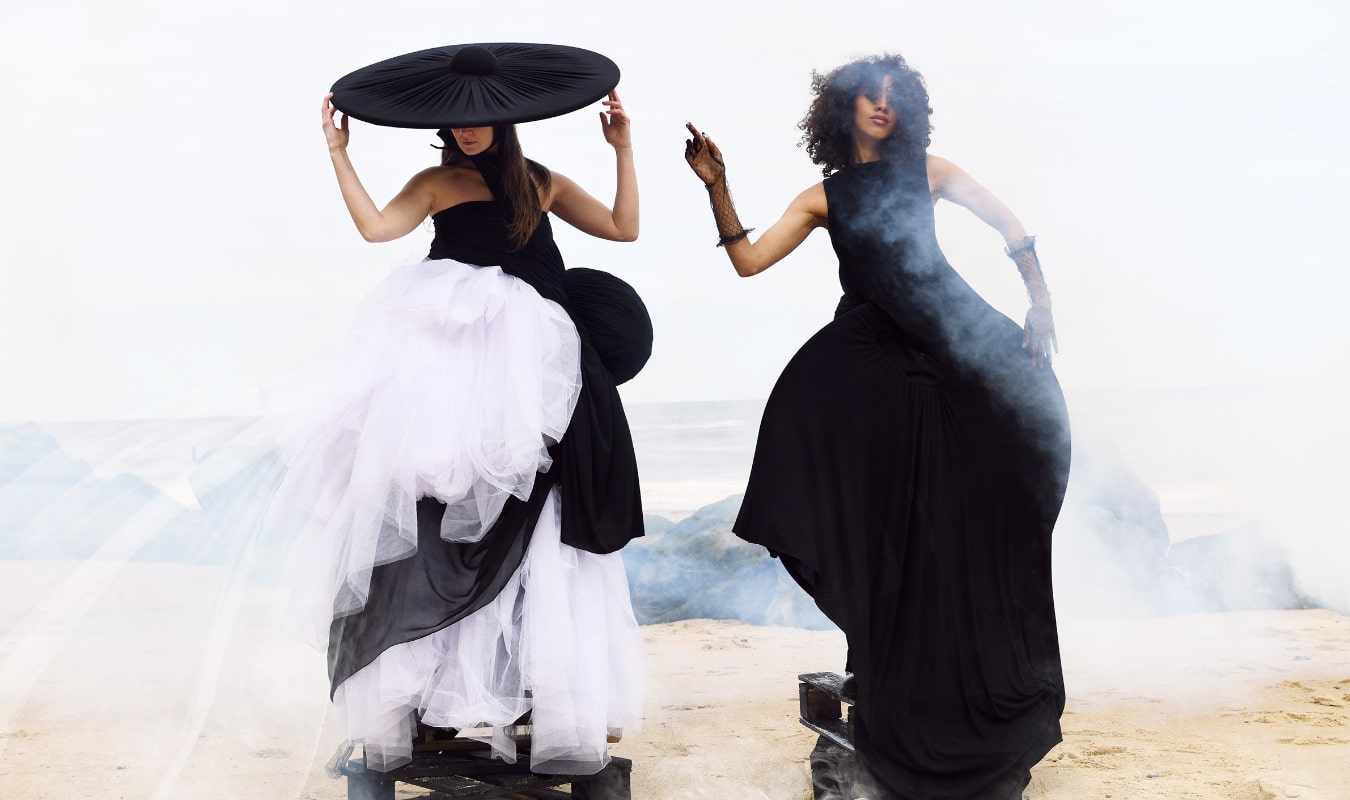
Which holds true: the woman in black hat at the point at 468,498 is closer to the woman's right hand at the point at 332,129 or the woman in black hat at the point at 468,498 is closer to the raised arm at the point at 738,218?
the woman's right hand at the point at 332,129

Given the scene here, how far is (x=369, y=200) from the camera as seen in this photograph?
261 cm

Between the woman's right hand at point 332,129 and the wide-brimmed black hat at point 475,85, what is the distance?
17mm

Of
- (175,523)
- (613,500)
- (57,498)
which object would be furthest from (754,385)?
(613,500)

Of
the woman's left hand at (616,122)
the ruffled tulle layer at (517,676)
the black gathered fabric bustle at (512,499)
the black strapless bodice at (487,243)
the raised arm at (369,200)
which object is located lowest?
the ruffled tulle layer at (517,676)

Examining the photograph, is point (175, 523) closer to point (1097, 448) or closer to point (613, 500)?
point (613, 500)

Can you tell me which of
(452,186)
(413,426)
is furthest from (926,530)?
(452,186)

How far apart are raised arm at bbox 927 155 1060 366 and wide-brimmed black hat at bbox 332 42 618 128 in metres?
0.79

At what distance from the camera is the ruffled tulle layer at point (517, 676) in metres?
2.53

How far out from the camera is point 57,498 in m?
5.11

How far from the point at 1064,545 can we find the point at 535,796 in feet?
10.5

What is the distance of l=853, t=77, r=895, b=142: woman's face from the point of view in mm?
2764

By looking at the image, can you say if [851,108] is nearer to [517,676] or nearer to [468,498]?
[468,498]

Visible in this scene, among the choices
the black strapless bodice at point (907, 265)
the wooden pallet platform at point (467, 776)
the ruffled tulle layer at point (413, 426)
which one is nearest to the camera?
the ruffled tulle layer at point (413, 426)

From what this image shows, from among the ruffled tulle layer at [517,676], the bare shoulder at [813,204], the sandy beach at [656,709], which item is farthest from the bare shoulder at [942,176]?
the sandy beach at [656,709]
